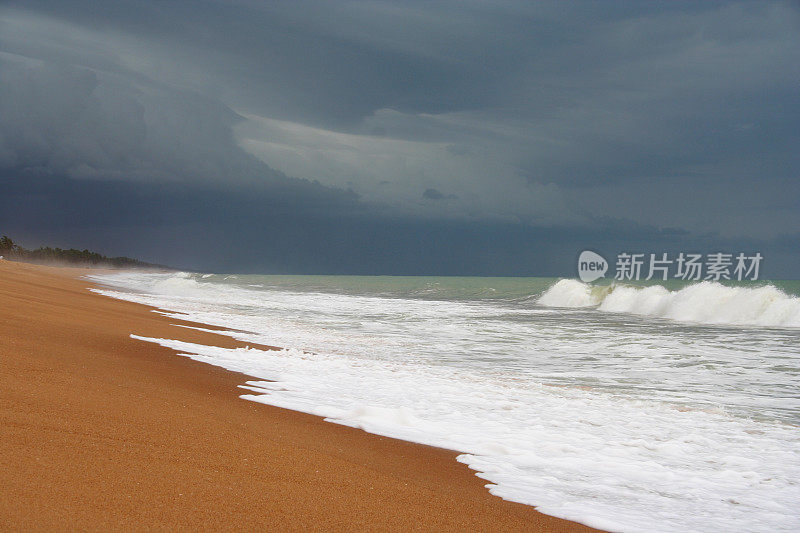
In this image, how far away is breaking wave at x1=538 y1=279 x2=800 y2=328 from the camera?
23906 millimetres

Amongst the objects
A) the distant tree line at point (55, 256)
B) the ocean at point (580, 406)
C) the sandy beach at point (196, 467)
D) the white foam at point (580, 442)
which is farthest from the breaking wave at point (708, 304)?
the distant tree line at point (55, 256)

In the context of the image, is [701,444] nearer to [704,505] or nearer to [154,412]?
[704,505]

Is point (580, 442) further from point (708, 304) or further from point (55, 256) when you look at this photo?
point (55, 256)

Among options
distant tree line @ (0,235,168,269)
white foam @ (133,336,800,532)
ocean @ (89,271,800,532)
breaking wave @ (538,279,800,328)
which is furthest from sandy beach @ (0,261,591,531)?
distant tree line @ (0,235,168,269)

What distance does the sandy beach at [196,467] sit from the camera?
10.1 feet

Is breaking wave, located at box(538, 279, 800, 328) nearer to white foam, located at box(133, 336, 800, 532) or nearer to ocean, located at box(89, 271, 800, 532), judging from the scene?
ocean, located at box(89, 271, 800, 532)

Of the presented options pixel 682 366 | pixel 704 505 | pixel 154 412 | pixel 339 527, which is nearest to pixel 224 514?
pixel 339 527

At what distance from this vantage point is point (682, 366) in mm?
11453

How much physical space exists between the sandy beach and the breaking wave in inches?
917

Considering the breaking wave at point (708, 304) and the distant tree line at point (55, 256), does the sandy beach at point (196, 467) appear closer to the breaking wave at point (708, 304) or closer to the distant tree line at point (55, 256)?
the breaking wave at point (708, 304)

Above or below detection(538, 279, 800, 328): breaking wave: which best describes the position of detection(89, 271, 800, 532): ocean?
below

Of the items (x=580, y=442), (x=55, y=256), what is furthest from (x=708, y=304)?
(x=55, y=256)

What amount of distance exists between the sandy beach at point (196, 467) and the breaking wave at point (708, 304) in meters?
23.3

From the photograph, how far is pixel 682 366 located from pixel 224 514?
413 inches
